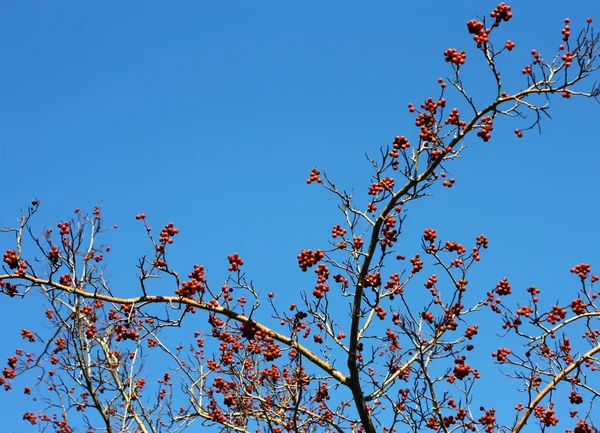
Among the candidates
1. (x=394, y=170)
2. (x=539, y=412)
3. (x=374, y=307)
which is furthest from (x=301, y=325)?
(x=539, y=412)

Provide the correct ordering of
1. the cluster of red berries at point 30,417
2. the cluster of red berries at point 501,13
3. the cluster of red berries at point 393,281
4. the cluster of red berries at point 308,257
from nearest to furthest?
the cluster of red berries at point 501,13 < the cluster of red berries at point 308,257 < the cluster of red berries at point 393,281 < the cluster of red berries at point 30,417

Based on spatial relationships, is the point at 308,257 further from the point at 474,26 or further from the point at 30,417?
the point at 30,417

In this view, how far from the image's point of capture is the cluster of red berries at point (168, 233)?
21.9ft

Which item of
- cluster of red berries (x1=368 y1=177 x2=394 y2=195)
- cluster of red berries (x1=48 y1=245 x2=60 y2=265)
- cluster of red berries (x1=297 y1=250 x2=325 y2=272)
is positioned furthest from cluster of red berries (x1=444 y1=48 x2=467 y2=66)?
cluster of red berries (x1=48 y1=245 x2=60 y2=265)

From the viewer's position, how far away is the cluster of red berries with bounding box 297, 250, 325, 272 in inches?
280

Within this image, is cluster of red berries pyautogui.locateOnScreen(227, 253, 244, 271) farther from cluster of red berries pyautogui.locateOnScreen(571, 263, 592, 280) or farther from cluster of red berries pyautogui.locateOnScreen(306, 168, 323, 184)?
cluster of red berries pyautogui.locateOnScreen(571, 263, 592, 280)

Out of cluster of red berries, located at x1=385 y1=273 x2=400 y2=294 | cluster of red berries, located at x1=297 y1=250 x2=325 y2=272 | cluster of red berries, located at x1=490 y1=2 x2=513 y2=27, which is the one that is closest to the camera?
cluster of red berries, located at x1=490 y1=2 x2=513 y2=27

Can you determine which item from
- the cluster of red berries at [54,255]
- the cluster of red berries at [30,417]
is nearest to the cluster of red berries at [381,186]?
the cluster of red berries at [54,255]

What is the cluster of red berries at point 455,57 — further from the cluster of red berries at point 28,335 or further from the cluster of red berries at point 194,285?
the cluster of red berries at point 28,335

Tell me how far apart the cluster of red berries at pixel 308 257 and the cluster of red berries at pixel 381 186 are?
2.85 ft

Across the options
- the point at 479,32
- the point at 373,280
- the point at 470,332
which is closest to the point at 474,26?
the point at 479,32

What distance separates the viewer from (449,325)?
299 inches

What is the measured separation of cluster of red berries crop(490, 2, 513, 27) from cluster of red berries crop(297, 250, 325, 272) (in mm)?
2947

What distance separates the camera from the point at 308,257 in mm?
7105
